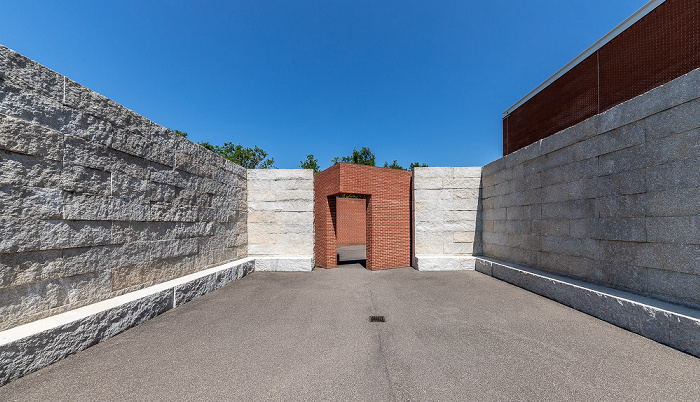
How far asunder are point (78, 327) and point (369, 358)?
11.7 ft

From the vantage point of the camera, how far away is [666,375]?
2.64 meters

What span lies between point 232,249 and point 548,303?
800 cm

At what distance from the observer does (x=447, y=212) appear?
8852 mm

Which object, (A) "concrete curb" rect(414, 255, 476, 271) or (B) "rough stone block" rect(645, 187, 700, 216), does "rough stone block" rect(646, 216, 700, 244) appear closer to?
(B) "rough stone block" rect(645, 187, 700, 216)

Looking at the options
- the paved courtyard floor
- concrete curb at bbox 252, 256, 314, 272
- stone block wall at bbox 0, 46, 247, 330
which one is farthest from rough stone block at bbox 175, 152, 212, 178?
concrete curb at bbox 252, 256, 314, 272

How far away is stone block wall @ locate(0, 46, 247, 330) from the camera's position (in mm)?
2877

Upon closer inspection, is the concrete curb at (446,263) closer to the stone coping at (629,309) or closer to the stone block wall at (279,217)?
the stone coping at (629,309)

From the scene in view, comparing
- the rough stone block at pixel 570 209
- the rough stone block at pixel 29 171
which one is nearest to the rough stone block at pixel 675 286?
the rough stone block at pixel 570 209

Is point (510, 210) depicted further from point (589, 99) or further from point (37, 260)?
point (37, 260)

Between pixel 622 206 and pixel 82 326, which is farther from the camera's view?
pixel 622 206

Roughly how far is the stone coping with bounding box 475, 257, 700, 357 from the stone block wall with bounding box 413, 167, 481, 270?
9.77 ft

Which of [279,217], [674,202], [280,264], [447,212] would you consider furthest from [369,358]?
[447,212]

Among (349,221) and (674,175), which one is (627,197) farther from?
(349,221)

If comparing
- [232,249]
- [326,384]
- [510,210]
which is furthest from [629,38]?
[232,249]
